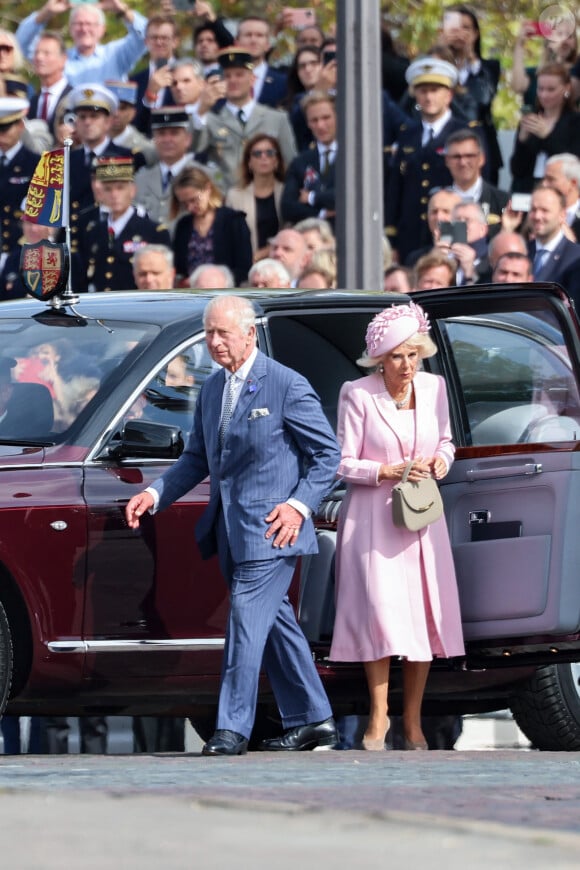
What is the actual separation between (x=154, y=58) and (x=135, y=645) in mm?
8865

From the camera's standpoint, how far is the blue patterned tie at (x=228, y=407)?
7.25 meters

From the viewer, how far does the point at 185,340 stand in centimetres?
755

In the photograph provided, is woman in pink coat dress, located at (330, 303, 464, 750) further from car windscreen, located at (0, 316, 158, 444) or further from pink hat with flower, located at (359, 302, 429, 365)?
car windscreen, located at (0, 316, 158, 444)

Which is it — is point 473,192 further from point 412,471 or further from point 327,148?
point 412,471

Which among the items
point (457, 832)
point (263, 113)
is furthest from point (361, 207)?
point (457, 832)

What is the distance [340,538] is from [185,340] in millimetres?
914

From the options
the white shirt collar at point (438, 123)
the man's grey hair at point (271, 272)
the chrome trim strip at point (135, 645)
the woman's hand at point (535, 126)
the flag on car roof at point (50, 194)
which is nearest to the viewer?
the chrome trim strip at point (135, 645)

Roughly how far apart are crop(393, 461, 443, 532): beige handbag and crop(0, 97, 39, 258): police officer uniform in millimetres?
7221

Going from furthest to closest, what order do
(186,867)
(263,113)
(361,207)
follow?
(263,113) < (361,207) < (186,867)

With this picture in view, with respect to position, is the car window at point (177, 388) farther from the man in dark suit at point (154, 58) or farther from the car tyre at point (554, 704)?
the man in dark suit at point (154, 58)

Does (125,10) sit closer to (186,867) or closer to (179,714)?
(179,714)

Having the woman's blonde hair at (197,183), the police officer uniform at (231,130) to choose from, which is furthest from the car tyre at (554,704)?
the police officer uniform at (231,130)

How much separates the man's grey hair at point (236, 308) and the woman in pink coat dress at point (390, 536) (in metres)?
0.57

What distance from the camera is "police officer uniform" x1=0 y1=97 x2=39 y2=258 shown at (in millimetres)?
14305
